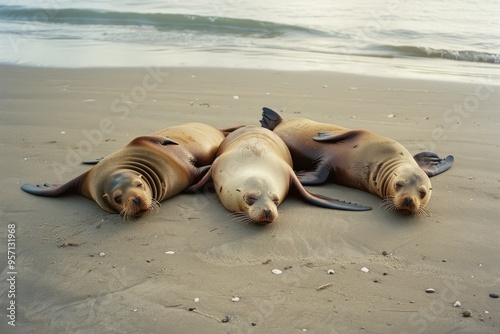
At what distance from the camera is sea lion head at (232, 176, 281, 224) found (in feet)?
15.1

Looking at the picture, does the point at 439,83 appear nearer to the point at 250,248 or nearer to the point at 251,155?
the point at 251,155

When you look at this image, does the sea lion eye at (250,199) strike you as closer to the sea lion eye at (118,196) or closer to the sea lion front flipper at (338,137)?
the sea lion eye at (118,196)

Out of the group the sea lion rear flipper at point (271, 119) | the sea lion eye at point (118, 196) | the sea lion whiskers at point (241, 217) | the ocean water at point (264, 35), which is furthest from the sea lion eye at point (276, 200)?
the ocean water at point (264, 35)

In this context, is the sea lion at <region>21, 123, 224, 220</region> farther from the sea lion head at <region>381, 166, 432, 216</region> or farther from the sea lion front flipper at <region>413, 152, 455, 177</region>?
the sea lion front flipper at <region>413, 152, 455, 177</region>

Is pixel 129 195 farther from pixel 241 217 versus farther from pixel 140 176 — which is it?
pixel 241 217

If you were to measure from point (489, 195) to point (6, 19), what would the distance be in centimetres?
1445

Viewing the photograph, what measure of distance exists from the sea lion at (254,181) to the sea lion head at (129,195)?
1.74ft

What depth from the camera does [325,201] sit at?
5125 millimetres

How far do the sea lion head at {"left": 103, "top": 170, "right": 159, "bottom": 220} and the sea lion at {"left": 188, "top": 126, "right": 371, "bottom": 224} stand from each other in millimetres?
529

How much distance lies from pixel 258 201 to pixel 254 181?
253 mm

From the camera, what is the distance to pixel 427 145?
6898mm

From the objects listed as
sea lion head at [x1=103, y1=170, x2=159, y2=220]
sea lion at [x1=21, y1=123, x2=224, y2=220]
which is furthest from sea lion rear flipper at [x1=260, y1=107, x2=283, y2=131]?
sea lion head at [x1=103, y1=170, x2=159, y2=220]

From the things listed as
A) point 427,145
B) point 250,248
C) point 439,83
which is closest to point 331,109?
point 427,145

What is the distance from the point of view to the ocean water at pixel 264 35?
38.7 ft
